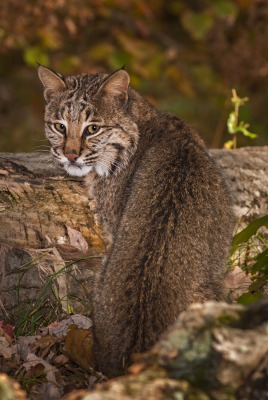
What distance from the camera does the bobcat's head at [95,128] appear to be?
5.42 meters

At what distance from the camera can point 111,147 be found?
549 centimetres

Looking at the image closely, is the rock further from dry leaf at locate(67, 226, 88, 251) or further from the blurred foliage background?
the blurred foliage background

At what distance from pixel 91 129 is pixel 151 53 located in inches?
220

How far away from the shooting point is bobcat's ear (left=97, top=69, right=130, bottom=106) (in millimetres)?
5465

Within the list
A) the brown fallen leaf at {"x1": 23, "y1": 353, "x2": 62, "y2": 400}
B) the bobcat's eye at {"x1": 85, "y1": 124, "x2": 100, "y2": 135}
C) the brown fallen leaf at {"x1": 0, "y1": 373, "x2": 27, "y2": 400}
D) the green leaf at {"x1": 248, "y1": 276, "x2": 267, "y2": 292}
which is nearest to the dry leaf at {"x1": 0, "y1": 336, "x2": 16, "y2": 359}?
the brown fallen leaf at {"x1": 23, "y1": 353, "x2": 62, "y2": 400}

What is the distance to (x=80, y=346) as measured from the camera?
4445 mm

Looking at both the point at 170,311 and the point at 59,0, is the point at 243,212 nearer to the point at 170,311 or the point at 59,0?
the point at 170,311

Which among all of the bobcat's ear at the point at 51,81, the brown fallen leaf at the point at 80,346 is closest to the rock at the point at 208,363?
the brown fallen leaf at the point at 80,346

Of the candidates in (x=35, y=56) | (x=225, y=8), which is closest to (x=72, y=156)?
(x=35, y=56)

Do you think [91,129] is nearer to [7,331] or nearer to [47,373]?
[7,331]

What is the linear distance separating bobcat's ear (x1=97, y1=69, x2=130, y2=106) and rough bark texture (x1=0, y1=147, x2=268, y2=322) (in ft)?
2.59

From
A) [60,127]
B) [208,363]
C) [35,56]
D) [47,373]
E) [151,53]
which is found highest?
[151,53]

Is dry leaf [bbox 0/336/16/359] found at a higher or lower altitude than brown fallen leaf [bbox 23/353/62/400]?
higher

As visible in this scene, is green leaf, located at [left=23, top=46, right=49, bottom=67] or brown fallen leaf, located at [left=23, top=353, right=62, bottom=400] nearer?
brown fallen leaf, located at [left=23, top=353, right=62, bottom=400]
